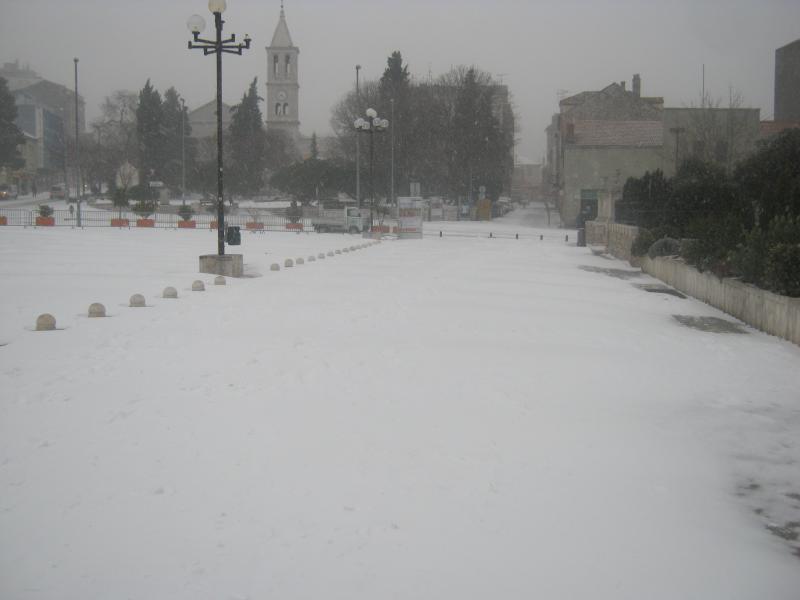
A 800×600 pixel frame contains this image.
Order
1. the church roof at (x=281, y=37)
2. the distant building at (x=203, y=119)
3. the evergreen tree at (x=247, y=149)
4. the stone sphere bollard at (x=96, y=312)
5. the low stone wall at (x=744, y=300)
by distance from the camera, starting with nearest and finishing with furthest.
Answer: the low stone wall at (x=744, y=300) < the stone sphere bollard at (x=96, y=312) < the evergreen tree at (x=247, y=149) < the church roof at (x=281, y=37) < the distant building at (x=203, y=119)

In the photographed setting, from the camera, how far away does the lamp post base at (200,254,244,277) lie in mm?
20328

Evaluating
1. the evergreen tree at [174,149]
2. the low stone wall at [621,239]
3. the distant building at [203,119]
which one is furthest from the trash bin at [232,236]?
the distant building at [203,119]

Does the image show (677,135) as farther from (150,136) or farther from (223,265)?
(150,136)

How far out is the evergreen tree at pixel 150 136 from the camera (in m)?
97.0

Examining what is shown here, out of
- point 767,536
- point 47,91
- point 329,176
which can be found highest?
point 47,91

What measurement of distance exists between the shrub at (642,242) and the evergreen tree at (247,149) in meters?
68.8

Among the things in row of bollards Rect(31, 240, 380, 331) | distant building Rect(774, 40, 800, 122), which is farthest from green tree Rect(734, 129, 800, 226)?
distant building Rect(774, 40, 800, 122)

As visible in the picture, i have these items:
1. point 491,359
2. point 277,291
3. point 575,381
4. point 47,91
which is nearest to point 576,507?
point 575,381

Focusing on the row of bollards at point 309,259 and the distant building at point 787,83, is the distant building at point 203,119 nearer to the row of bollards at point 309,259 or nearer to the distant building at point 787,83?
the distant building at point 787,83

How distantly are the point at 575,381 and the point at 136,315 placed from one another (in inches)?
300

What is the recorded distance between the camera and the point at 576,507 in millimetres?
5238

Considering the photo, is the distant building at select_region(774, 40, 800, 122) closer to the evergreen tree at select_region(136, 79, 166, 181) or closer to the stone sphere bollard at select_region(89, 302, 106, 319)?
the stone sphere bollard at select_region(89, 302, 106, 319)

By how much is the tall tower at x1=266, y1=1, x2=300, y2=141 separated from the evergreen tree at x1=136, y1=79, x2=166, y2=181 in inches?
1180

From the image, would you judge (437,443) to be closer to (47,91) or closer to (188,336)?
(188,336)
